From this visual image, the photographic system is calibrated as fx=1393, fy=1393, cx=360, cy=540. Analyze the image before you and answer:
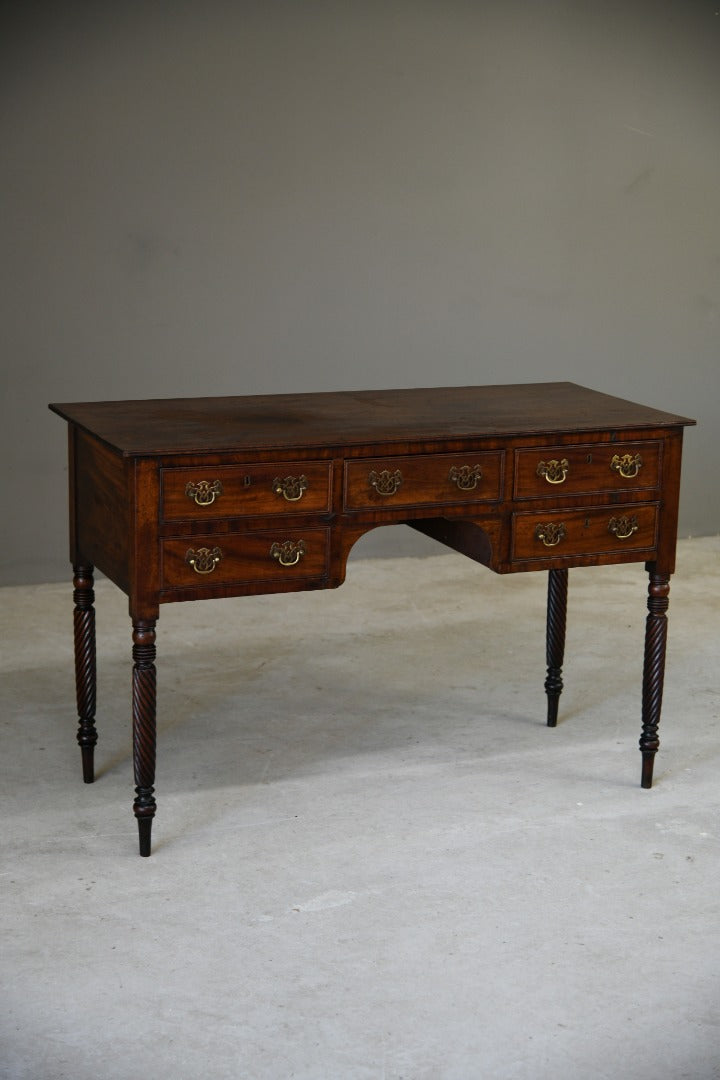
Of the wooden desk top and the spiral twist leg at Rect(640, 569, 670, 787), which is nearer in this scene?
the wooden desk top

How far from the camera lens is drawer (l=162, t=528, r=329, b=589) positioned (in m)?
2.89

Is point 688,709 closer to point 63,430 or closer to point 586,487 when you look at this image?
point 586,487

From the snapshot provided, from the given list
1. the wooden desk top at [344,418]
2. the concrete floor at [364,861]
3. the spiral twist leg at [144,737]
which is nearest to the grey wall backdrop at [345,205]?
the concrete floor at [364,861]

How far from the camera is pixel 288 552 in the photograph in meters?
2.98

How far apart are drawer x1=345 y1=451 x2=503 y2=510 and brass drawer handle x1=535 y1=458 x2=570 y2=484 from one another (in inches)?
4.1

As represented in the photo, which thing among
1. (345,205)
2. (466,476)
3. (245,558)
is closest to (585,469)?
(466,476)

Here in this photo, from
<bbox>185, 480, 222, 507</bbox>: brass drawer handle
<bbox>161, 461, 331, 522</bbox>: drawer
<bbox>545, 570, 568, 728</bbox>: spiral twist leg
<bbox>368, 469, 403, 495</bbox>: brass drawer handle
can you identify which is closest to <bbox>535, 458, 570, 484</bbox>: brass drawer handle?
<bbox>368, 469, 403, 495</bbox>: brass drawer handle

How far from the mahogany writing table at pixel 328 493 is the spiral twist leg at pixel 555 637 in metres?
0.44

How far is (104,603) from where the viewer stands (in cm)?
492

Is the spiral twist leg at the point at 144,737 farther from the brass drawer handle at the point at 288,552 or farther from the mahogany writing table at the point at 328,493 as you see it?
the brass drawer handle at the point at 288,552

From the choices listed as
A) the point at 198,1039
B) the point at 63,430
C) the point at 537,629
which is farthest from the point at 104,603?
the point at 198,1039

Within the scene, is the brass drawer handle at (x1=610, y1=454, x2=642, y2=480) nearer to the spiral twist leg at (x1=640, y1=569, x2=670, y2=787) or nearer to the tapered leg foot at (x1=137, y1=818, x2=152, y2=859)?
the spiral twist leg at (x1=640, y1=569, x2=670, y2=787)

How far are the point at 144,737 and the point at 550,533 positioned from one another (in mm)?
1021

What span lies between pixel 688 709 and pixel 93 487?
71.8 inches
